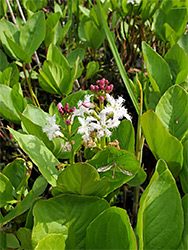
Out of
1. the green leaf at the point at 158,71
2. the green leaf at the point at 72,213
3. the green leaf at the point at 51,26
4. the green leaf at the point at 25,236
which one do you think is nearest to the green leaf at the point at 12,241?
the green leaf at the point at 25,236

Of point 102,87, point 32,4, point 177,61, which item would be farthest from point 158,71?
point 32,4

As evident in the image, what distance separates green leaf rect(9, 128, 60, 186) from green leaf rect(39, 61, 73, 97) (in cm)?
33

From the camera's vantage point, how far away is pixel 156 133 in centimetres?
66

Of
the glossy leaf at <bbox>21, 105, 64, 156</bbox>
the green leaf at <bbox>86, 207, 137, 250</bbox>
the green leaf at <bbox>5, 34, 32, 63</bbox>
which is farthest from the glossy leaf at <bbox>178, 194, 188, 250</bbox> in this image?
the green leaf at <bbox>5, 34, 32, 63</bbox>

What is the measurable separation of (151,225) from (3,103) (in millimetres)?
551

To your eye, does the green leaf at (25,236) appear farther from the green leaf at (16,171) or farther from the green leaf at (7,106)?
the green leaf at (7,106)

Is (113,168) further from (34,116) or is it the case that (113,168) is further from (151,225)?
(34,116)

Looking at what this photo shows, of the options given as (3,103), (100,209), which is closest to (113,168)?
(100,209)

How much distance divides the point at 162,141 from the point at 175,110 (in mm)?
108

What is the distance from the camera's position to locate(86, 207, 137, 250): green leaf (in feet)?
1.77

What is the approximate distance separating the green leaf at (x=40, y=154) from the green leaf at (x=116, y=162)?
0.08m

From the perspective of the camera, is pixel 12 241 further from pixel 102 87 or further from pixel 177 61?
pixel 177 61

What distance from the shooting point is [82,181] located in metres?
0.60

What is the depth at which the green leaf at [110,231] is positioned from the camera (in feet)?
1.77
